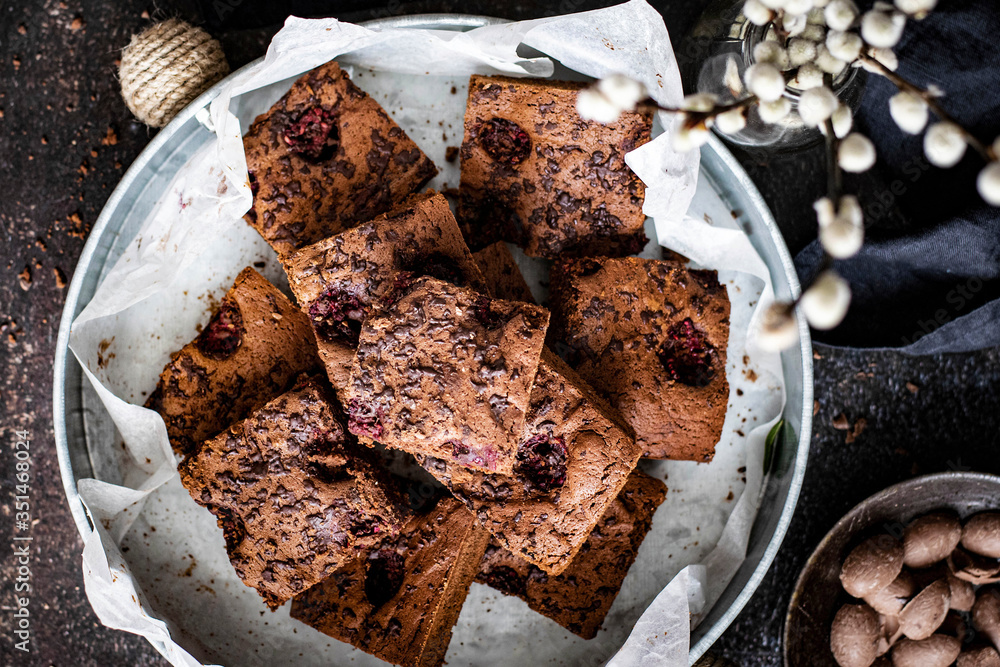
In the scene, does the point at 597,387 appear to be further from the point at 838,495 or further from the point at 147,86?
the point at 147,86

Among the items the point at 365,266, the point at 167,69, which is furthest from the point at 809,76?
the point at 167,69

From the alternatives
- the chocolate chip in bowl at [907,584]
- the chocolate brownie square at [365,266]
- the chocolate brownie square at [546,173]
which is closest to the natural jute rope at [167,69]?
the chocolate brownie square at [365,266]

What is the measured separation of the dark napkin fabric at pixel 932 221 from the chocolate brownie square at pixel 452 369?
137 centimetres

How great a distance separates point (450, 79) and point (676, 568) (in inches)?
84.7

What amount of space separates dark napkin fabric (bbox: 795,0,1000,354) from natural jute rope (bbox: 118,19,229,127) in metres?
2.44

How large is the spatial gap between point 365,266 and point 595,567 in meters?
1.41

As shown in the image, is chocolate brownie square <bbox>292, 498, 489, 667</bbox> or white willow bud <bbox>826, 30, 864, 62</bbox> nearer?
white willow bud <bbox>826, 30, 864, 62</bbox>

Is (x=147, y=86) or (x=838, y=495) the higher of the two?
(x=147, y=86)

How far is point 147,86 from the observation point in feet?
8.58

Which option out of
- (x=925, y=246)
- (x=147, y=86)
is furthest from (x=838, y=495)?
(x=147, y=86)

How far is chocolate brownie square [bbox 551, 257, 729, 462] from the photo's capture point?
8.28ft

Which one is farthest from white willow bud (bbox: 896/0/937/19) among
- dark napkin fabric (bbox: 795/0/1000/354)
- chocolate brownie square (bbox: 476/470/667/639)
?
chocolate brownie square (bbox: 476/470/667/639)

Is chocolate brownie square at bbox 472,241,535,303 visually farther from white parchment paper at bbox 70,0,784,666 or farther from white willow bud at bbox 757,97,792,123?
white willow bud at bbox 757,97,792,123

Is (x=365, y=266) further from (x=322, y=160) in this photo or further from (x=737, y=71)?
(x=737, y=71)
